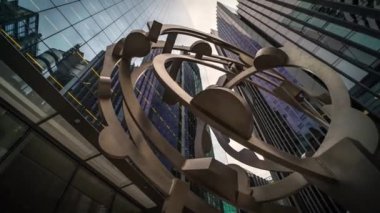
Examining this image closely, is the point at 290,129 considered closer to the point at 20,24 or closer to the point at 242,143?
the point at 20,24

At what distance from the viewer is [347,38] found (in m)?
11.5

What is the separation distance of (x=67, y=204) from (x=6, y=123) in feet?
8.53

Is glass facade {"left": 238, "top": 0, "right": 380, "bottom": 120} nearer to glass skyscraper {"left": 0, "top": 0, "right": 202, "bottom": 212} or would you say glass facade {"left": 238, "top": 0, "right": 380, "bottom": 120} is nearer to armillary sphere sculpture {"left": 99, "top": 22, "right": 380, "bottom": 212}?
armillary sphere sculpture {"left": 99, "top": 22, "right": 380, "bottom": 212}

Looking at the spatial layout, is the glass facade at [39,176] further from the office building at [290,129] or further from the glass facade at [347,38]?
the glass facade at [347,38]

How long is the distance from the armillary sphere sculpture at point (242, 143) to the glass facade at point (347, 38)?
7946 mm

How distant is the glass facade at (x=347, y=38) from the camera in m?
9.83

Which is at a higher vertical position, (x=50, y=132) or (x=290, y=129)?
(x=290, y=129)

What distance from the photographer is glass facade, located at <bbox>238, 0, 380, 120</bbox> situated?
9.83 m

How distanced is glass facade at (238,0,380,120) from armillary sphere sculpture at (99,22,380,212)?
7.95 meters

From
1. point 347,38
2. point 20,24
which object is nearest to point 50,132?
point 20,24

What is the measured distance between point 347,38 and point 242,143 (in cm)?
1197

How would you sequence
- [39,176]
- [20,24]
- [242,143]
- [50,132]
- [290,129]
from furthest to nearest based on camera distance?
1. [290,129]
2. [20,24]
3. [50,132]
4. [39,176]
5. [242,143]

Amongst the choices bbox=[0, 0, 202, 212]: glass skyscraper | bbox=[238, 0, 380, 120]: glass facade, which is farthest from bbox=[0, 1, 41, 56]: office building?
bbox=[238, 0, 380, 120]: glass facade

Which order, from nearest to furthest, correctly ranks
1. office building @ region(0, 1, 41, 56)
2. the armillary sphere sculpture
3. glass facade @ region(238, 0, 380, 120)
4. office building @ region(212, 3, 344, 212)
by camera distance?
1. the armillary sphere sculpture
2. office building @ region(0, 1, 41, 56)
3. glass facade @ region(238, 0, 380, 120)
4. office building @ region(212, 3, 344, 212)
